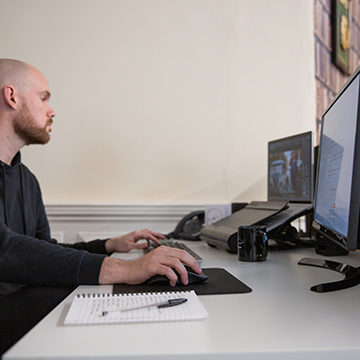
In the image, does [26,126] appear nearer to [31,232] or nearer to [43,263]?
[31,232]

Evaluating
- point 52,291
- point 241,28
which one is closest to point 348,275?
point 52,291

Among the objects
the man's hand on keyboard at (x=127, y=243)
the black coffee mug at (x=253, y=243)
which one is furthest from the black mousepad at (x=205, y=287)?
the man's hand on keyboard at (x=127, y=243)

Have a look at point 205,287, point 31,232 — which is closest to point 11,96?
point 31,232

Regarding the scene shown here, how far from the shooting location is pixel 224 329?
55cm

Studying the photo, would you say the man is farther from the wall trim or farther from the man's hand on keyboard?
the wall trim

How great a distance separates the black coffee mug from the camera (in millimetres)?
1138

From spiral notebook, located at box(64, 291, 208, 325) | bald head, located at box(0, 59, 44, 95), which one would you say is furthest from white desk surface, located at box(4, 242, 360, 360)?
bald head, located at box(0, 59, 44, 95)

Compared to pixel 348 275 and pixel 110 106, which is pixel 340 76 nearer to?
pixel 110 106

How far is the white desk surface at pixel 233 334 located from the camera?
0.47 meters

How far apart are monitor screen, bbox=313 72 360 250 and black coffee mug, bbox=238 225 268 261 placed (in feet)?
0.59

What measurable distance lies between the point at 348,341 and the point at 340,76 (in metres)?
2.58

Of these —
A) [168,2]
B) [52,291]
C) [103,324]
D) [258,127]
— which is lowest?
[52,291]

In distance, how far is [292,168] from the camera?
1.53 metres

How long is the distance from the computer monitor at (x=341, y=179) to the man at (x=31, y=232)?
34 centimetres
